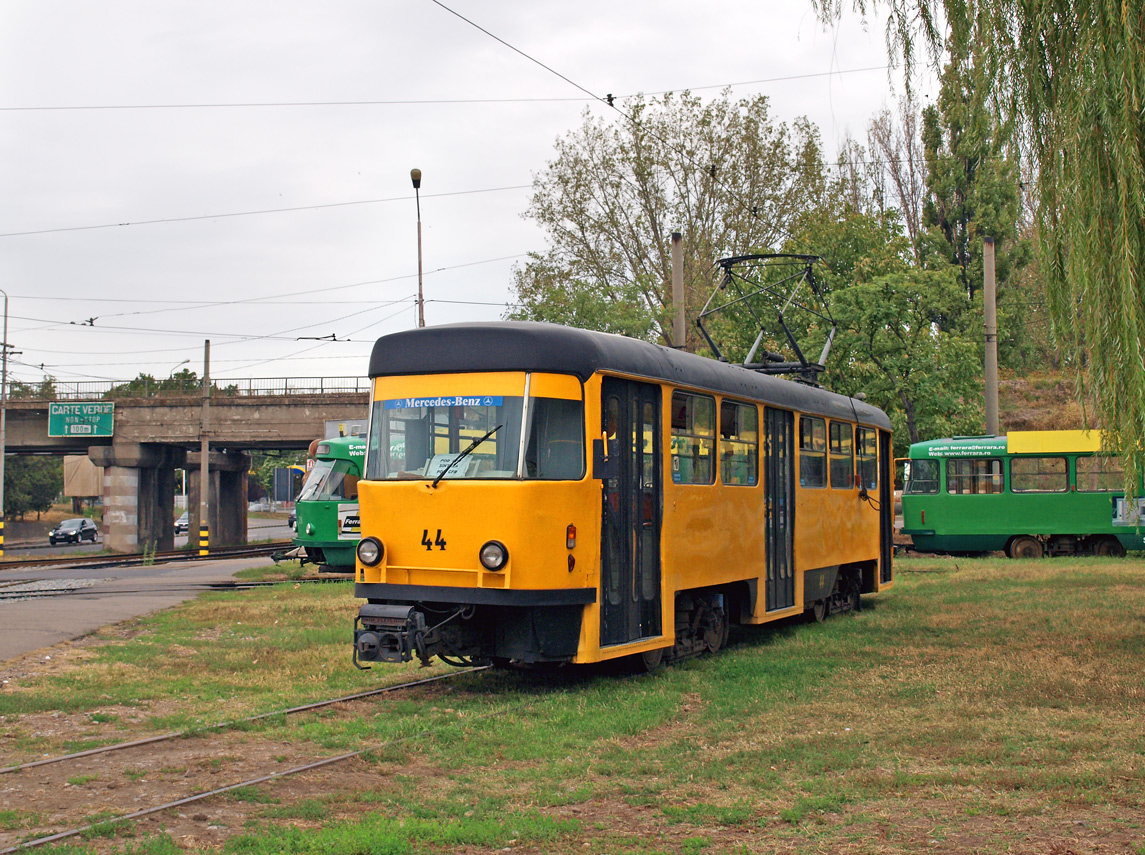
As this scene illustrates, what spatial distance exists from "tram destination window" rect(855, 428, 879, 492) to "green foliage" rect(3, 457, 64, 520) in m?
68.3

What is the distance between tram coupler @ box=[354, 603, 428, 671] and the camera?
9164 millimetres

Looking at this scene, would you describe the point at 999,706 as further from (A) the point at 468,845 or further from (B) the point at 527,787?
(A) the point at 468,845

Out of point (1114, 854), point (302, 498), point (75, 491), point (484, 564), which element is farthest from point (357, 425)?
point (75, 491)

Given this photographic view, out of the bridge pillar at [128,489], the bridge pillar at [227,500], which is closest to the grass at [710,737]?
the bridge pillar at [128,489]

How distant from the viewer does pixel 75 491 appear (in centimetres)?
8594

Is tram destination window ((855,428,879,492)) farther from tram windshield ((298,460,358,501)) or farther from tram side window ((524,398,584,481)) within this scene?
tram windshield ((298,460,358,501))

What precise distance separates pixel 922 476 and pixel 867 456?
11805 millimetres

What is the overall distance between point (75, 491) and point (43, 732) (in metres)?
84.2

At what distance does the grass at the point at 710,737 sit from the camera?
5.99m

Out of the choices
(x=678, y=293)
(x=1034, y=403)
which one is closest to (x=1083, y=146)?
(x=678, y=293)

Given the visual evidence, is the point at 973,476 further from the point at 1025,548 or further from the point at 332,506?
the point at 332,506

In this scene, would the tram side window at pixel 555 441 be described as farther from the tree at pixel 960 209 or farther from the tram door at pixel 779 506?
the tree at pixel 960 209

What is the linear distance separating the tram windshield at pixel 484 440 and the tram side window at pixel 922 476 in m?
20.5

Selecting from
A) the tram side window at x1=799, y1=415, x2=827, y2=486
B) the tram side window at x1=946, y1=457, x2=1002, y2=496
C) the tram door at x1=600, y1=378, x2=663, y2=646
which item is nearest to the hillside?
the tram side window at x1=946, y1=457, x2=1002, y2=496
